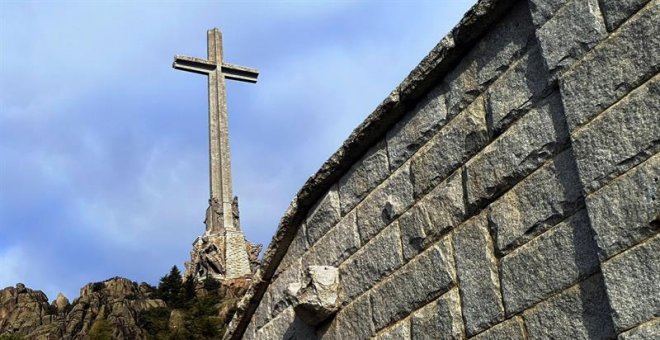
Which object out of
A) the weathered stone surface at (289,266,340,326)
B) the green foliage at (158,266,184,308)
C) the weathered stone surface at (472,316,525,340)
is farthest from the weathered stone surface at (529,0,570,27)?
the green foliage at (158,266,184,308)

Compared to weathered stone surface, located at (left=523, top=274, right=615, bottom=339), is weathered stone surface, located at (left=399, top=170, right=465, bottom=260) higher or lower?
higher

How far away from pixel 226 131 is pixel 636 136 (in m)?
25.1

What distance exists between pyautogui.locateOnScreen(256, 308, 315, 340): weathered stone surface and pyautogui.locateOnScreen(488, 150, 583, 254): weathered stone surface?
1.83m

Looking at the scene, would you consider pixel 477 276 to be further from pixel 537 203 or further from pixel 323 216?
pixel 323 216

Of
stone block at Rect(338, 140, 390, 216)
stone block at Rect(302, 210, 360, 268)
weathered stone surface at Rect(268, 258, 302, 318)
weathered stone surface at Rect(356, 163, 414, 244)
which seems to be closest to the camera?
weathered stone surface at Rect(356, 163, 414, 244)

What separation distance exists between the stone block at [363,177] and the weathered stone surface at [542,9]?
4.43ft

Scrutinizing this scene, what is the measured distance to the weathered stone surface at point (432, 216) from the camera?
3.98 meters

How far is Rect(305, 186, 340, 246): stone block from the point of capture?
16.7 feet

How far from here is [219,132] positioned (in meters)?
27.4

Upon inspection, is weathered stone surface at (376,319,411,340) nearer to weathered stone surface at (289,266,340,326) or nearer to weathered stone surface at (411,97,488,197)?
weathered stone surface at (289,266,340,326)

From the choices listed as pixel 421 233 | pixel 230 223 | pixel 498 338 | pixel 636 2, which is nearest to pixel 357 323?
pixel 421 233

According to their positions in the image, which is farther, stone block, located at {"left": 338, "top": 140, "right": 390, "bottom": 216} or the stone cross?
the stone cross

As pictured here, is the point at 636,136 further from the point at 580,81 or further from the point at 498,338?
the point at 498,338

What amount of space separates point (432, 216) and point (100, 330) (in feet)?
70.2
